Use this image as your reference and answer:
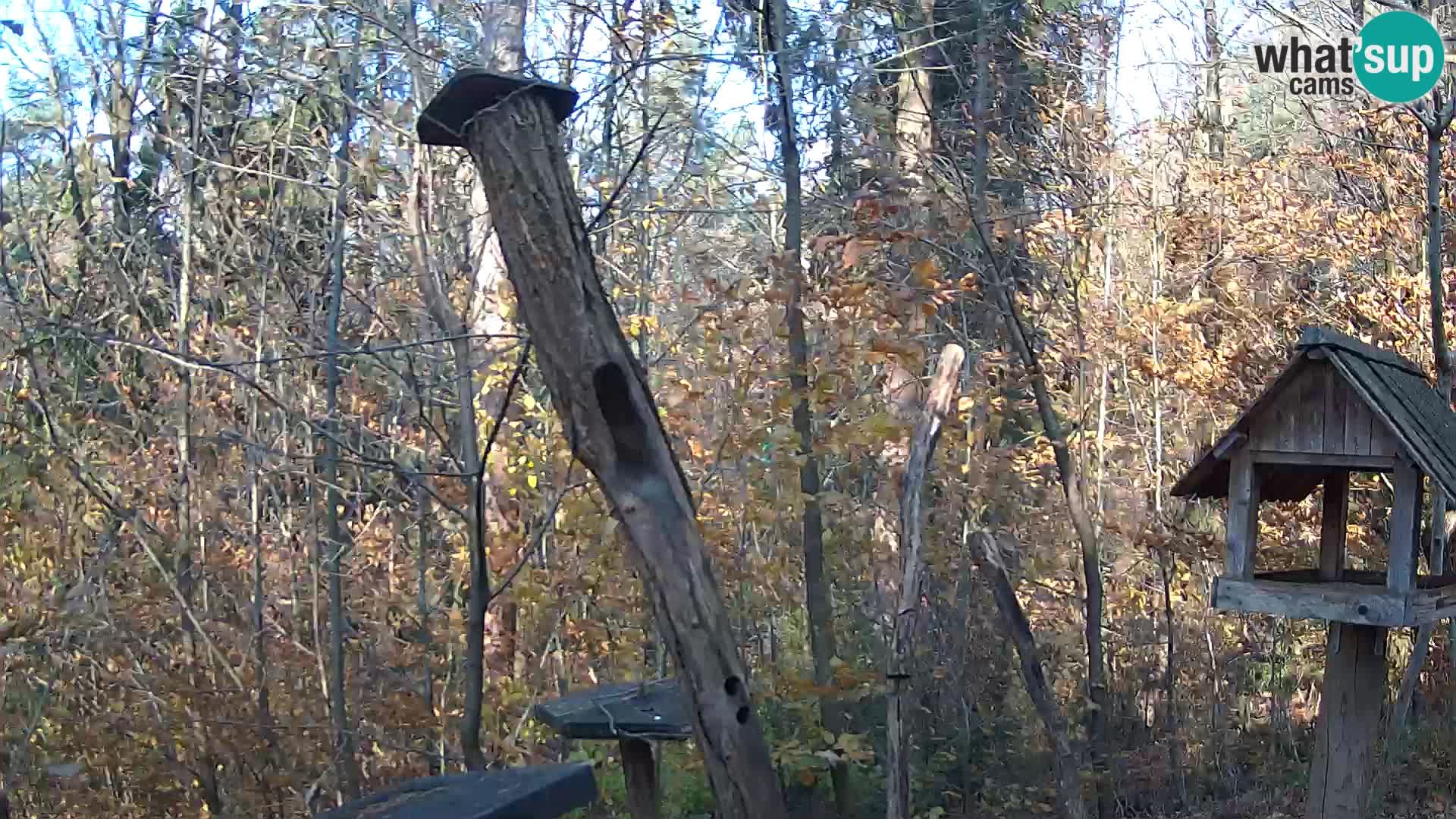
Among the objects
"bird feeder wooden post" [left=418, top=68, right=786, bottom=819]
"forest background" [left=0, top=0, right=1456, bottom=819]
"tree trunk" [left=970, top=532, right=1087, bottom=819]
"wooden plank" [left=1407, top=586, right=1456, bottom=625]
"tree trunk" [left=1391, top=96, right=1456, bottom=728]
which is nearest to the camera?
"bird feeder wooden post" [left=418, top=68, right=786, bottom=819]

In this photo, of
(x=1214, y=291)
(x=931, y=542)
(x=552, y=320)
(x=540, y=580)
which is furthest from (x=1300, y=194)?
(x=552, y=320)

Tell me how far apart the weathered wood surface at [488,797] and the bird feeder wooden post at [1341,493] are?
204cm

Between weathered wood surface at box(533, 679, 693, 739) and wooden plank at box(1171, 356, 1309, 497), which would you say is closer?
wooden plank at box(1171, 356, 1309, 497)

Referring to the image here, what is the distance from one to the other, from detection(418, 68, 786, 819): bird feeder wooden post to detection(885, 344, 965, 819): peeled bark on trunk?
3.41 feet

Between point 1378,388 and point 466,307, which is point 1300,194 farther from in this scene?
point 466,307

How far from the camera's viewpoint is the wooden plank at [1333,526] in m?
3.84

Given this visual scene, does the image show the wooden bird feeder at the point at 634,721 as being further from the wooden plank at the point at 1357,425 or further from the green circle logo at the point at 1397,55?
the green circle logo at the point at 1397,55

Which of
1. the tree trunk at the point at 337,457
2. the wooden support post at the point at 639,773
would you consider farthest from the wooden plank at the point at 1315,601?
the tree trunk at the point at 337,457

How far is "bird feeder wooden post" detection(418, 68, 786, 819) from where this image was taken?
318 cm

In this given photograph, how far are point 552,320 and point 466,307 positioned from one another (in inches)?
81.9

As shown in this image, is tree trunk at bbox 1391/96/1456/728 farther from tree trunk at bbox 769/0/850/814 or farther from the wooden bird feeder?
the wooden bird feeder

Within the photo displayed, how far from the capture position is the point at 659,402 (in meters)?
6.34

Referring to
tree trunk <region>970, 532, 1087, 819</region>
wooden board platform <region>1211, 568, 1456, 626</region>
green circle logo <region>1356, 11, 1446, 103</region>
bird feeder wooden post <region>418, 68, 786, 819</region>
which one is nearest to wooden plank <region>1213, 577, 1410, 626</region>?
wooden board platform <region>1211, 568, 1456, 626</region>

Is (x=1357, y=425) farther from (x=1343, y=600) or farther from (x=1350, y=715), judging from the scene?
(x=1350, y=715)
